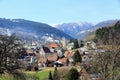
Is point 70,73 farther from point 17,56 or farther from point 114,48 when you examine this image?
point 17,56

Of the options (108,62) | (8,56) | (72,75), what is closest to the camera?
(8,56)

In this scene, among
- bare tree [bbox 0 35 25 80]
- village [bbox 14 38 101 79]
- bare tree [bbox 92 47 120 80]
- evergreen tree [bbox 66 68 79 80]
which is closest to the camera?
bare tree [bbox 0 35 25 80]

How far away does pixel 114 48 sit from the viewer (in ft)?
Result: 55.8

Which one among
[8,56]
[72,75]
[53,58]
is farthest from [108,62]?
[53,58]

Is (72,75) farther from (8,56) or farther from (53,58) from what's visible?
(53,58)

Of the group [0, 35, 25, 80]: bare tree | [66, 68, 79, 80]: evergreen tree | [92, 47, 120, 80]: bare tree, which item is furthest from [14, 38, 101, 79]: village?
[92, 47, 120, 80]: bare tree

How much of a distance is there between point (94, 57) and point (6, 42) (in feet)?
18.7

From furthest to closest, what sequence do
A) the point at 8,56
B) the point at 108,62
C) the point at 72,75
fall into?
1. the point at 72,75
2. the point at 108,62
3. the point at 8,56

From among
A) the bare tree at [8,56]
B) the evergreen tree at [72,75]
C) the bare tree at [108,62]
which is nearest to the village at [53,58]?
the bare tree at [8,56]

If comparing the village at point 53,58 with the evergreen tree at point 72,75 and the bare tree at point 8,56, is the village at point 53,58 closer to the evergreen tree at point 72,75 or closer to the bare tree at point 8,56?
the bare tree at point 8,56

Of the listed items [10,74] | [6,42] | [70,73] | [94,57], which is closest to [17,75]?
[10,74]

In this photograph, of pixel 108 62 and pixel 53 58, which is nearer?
pixel 108 62

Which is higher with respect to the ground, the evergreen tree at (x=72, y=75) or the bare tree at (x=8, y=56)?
the bare tree at (x=8, y=56)

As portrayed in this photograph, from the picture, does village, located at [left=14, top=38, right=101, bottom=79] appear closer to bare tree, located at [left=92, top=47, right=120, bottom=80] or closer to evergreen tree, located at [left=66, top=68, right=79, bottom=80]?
evergreen tree, located at [left=66, top=68, right=79, bottom=80]
